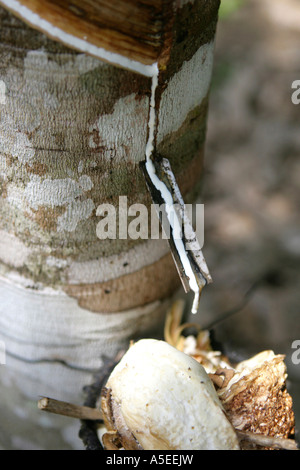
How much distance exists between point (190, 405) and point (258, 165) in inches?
68.8

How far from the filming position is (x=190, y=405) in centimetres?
64

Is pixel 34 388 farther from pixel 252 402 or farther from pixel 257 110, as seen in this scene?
pixel 257 110

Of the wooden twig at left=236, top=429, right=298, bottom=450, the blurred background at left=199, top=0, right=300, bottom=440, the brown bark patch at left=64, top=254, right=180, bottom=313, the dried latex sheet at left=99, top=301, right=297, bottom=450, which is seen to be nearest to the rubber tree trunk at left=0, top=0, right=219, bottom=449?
the brown bark patch at left=64, top=254, right=180, bottom=313

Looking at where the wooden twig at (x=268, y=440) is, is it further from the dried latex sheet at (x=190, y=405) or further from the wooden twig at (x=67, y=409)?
the wooden twig at (x=67, y=409)

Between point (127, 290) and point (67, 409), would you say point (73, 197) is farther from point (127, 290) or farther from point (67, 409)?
point (67, 409)

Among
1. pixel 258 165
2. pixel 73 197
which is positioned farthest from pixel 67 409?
pixel 258 165

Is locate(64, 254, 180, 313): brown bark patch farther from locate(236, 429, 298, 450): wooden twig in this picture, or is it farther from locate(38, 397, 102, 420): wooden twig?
locate(236, 429, 298, 450): wooden twig

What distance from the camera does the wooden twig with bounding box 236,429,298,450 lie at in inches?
24.8

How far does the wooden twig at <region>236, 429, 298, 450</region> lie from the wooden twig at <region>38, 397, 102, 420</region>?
0.81ft

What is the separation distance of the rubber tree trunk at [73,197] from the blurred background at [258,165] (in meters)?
0.63

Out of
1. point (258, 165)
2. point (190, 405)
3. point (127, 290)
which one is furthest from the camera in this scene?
point (258, 165)

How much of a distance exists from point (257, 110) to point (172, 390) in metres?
1.96

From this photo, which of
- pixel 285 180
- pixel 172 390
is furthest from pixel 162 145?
pixel 285 180

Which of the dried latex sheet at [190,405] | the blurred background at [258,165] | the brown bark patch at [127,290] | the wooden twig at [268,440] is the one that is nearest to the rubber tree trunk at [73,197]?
the brown bark patch at [127,290]
